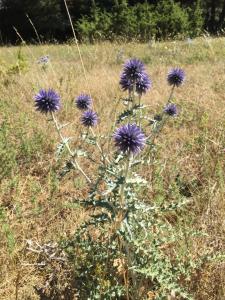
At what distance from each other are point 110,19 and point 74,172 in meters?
14.6

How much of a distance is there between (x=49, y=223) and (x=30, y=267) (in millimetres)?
523

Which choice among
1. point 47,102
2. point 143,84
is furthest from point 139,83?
point 47,102

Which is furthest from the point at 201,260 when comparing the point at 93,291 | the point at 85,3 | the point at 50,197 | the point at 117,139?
the point at 85,3

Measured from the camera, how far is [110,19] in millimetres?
17719

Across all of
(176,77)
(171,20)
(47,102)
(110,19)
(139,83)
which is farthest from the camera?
(110,19)

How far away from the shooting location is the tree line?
15.7 meters

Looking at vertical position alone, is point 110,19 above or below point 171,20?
above

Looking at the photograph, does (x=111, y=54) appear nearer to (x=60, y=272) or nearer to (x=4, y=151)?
(x=4, y=151)

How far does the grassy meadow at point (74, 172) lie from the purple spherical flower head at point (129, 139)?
75 cm

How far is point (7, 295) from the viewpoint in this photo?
268 cm

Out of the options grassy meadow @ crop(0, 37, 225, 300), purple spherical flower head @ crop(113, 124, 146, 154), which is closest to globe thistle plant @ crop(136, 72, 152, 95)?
grassy meadow @ crop(0, 37, 225, 300)

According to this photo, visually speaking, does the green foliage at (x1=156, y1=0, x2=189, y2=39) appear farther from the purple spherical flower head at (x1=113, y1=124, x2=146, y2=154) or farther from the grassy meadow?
the purple spherical flower head at (x1=113, y1=124, x2=146, y2=154)

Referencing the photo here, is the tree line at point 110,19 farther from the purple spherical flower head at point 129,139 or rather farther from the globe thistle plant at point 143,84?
the purple spherical flower head at point 129,139

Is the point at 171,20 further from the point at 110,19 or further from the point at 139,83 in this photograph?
the point at 139,83
